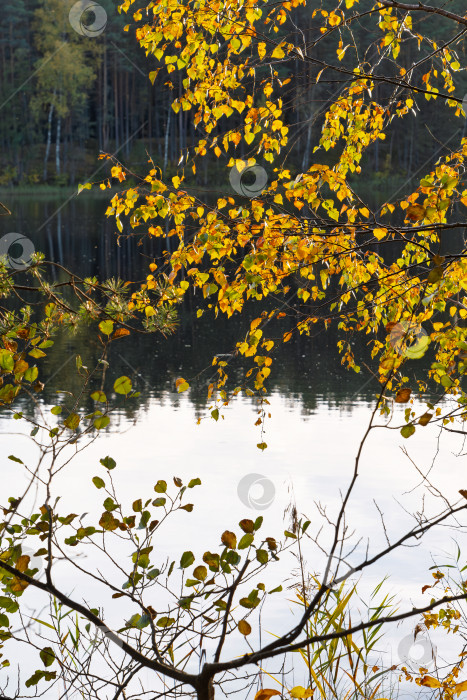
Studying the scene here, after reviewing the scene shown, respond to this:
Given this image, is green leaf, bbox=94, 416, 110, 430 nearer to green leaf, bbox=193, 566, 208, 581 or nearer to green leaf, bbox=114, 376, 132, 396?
green leaf, bbox=114, 376, 132, 396

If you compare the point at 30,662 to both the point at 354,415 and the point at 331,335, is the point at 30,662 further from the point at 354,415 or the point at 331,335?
the point at 331,335

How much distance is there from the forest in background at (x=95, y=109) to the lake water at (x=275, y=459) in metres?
43.9

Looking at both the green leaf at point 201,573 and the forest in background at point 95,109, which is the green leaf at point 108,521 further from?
the forest in background at point 95,109

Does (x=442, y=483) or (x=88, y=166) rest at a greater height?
(x=88, y=166)

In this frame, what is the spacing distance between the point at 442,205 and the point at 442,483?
5.75 m

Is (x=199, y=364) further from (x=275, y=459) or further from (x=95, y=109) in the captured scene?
(x=95, y=109)

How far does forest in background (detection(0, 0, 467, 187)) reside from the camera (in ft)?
185

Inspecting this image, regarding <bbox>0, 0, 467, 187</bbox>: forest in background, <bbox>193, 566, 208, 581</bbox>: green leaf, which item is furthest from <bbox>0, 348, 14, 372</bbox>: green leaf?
<bbox>0, 0, 467, 187</bbox>: forest in background

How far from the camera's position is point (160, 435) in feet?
31.2

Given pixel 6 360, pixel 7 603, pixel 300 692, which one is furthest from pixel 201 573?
pixel 6 360

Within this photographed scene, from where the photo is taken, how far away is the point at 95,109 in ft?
213

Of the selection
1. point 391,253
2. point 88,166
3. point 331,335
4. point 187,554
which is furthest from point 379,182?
point 187,554

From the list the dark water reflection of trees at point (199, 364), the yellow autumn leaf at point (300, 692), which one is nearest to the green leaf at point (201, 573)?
the yellow autumn leaf at point (300, 692)

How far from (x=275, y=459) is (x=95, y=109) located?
6037 centimetres
